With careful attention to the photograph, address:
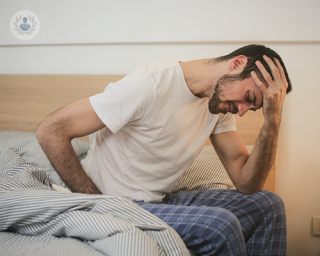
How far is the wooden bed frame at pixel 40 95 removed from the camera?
1905 mm

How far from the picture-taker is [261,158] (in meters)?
1.13

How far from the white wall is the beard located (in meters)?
0.85

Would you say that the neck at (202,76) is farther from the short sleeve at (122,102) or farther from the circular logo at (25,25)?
the circular logo at (25,25)

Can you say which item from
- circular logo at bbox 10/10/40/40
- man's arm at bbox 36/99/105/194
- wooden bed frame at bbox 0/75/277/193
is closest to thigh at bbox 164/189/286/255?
man's arm at bbox 36/99/105/194

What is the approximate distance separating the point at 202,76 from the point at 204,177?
0.59 m

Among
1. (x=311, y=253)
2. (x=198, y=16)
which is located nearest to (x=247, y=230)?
(x=311, y=253)

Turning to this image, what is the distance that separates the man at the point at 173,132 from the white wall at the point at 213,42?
80cm

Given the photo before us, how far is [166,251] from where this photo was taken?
702 millimetres

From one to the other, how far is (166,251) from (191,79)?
63cm

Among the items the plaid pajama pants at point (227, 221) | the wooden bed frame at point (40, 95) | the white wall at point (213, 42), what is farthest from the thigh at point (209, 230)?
the white wall at point (213, 42)

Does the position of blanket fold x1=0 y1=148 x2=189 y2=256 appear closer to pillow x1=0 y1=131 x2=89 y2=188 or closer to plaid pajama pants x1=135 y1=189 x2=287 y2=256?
plaid pajama pants x1=135 y1=189 x2=287 y2=256

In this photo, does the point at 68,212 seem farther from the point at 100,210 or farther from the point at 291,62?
the point at 291,62

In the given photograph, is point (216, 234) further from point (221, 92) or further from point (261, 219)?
point (221, 92)

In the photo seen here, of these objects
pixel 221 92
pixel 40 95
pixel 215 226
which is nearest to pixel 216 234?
pixel 215 226
